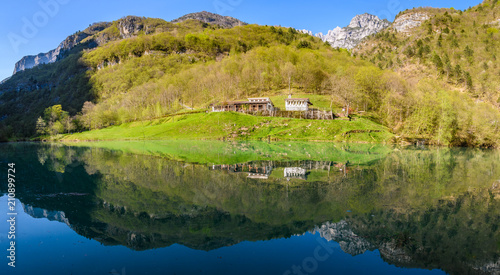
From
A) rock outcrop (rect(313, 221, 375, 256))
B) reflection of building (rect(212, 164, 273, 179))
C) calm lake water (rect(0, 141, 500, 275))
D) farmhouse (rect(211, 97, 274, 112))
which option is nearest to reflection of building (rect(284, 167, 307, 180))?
calm lake water (rect(0, 141, 500, 275))

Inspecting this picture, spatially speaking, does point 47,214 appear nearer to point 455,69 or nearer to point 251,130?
point 251,130

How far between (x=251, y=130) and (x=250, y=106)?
19782mm

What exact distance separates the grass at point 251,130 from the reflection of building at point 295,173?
43.4 m

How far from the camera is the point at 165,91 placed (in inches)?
5049

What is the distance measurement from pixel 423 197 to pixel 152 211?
1762 cm

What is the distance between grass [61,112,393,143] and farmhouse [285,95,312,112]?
12282 millimetres

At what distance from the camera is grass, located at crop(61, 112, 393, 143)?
68.2 meters

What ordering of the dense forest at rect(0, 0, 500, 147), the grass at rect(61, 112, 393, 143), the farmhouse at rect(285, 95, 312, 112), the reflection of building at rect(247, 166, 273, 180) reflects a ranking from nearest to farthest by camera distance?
1. the reflection of building at rect(247, 166, 273, 180)
2. the dense forest at rect(0, 0, 500, 147)
3. the grass at rect(61, 112, 393, 143)
4. the farmhouse at rect(285, 95, 312, 112)

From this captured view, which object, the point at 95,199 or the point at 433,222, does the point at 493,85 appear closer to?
the point at 433,222

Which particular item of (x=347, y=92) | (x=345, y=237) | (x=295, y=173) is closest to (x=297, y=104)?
(x=347, y=92)

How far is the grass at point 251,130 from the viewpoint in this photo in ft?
224

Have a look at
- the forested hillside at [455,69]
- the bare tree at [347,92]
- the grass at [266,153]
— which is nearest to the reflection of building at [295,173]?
the grass at [266,153]

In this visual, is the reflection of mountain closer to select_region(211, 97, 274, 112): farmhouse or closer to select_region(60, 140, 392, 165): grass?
select_region(60, 140, 392, 165): grass

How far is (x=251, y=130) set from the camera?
257 ft
